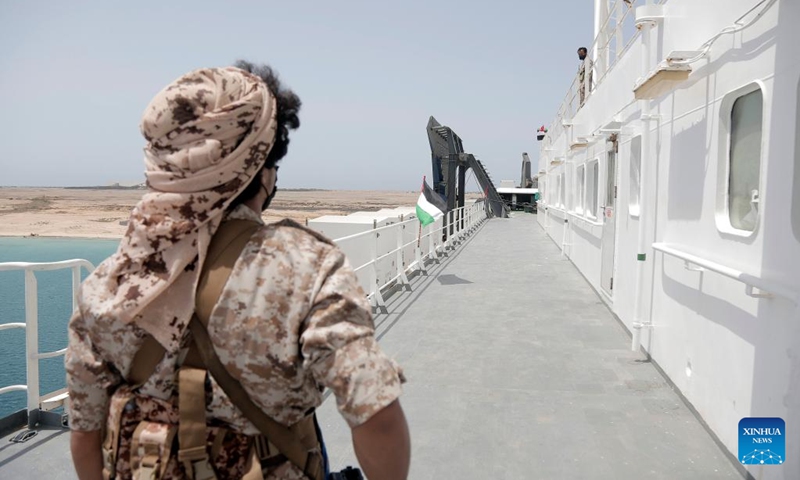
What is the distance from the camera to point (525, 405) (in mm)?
3715

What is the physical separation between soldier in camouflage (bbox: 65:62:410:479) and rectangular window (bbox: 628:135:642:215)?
16.3ft

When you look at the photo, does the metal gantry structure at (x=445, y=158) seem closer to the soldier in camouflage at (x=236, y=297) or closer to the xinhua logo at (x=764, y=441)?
the xinhua logo at (x=764, y=441)

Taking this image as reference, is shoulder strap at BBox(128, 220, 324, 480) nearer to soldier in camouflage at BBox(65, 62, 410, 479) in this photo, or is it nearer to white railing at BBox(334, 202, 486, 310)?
soldier in camouflage at BBox(65, 62, 410, 479)

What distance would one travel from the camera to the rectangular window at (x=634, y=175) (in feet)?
17.8

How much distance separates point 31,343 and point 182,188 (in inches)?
108

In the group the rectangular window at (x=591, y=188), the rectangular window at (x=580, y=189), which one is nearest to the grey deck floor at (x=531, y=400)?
the rectangular window at (x=591, y=188)

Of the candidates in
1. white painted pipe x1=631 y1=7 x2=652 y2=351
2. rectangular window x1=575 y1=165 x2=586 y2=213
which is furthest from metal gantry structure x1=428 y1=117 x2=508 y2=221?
white painted pipe x1=631 y1=7 x2=652 y2=351

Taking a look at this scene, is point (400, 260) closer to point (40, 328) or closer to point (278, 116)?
point (40, 328)

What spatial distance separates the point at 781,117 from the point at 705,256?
110 cm

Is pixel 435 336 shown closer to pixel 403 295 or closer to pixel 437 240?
pixel 403 295

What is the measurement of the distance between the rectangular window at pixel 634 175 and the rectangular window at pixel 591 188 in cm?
283

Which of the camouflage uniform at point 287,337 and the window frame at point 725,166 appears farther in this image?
the window frame at point 725,166

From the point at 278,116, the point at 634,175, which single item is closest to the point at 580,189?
the point at 634,175

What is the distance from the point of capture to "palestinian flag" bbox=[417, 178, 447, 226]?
966cm
